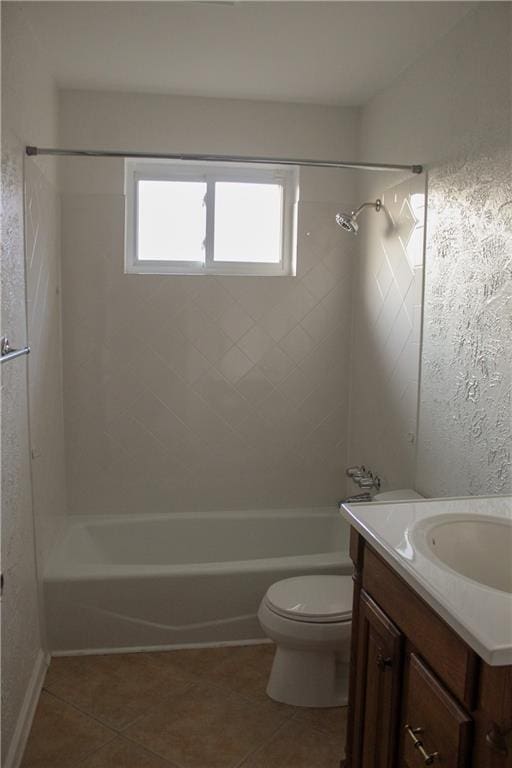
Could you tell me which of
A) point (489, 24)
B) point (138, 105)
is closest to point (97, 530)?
point (138, 105)

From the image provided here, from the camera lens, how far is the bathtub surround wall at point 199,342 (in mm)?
3186

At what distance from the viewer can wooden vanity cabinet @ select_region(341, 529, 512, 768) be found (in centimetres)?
115

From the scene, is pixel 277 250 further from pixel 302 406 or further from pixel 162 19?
pixel 162 19

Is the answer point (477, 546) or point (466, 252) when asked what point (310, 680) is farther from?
point (466, 252)

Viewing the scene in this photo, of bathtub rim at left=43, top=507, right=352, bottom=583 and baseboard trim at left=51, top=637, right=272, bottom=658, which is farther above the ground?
bathtub rim at left=43, top=507, right=352, bottom=583

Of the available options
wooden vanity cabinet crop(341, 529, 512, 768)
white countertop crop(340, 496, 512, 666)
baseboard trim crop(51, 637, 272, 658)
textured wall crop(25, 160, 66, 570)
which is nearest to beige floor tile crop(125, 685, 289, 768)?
baseboard trim crop(51, 637, 272, 658)

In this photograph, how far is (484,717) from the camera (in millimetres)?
1156

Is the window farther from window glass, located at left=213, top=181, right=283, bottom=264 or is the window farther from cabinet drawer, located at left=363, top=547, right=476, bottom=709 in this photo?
cabinet drawer, located at left=363, top=547, right=476, bottom=709

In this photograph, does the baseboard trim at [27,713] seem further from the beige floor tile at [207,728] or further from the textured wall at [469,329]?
the textured wall at [469,329]

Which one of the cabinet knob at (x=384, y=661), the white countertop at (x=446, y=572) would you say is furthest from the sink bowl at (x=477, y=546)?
the cabinet knob at (x=384, y=661)

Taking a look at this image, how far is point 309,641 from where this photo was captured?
7.50ft

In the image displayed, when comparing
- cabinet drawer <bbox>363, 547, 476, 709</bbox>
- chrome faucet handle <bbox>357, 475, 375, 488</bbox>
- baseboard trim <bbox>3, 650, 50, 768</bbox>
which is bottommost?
baseboard trim <bbox>3, 650, 50, 768</bbox>

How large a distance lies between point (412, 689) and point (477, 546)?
41cm

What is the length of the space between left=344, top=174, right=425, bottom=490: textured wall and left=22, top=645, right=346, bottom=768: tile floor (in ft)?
3.45
